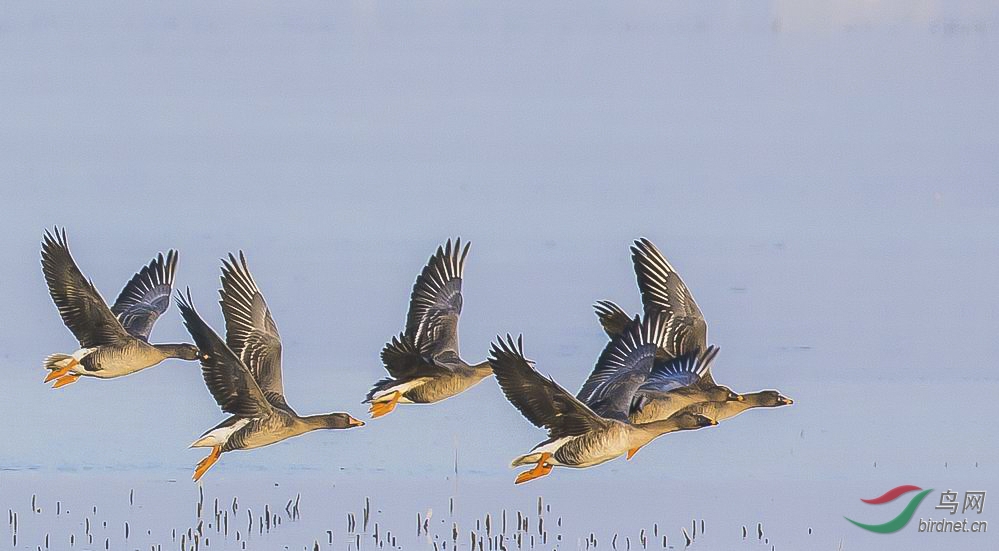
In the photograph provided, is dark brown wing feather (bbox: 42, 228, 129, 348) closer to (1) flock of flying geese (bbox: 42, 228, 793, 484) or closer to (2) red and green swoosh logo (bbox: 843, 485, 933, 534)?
(1) flock of flying geese (bbox: 42, 228, 793, 484)

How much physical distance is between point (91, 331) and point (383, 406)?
3.46 metres

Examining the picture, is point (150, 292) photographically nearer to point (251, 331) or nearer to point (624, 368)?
point (251, 331)

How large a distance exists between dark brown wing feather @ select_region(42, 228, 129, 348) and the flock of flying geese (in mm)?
20

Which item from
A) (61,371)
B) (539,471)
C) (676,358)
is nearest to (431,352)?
(676,358)

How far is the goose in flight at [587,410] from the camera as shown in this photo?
17.1 metres

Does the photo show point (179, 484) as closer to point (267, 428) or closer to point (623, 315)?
point (267, 428)

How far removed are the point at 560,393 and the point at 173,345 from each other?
7.77 metres

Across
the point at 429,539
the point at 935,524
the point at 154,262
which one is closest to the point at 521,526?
the point at 429,539

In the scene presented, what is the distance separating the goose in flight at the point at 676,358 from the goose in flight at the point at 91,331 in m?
5.35

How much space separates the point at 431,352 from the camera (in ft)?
73.6

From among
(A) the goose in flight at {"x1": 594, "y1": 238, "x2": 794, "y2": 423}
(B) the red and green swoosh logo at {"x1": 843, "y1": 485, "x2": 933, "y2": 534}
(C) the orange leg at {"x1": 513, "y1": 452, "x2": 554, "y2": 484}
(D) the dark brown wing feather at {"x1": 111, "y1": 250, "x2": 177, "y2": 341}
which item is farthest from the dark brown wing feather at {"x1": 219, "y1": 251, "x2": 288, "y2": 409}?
(B) the red and green swoosh logo at {"x1": 843, "y1": 485, "x2": 933, "y2": 534}

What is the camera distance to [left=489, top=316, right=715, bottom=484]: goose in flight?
17141mm

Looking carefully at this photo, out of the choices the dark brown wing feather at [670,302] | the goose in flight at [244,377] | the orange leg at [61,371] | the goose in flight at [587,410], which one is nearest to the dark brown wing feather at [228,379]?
the goose in flight at [244,377]

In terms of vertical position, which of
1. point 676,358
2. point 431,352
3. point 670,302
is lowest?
point 676,358
